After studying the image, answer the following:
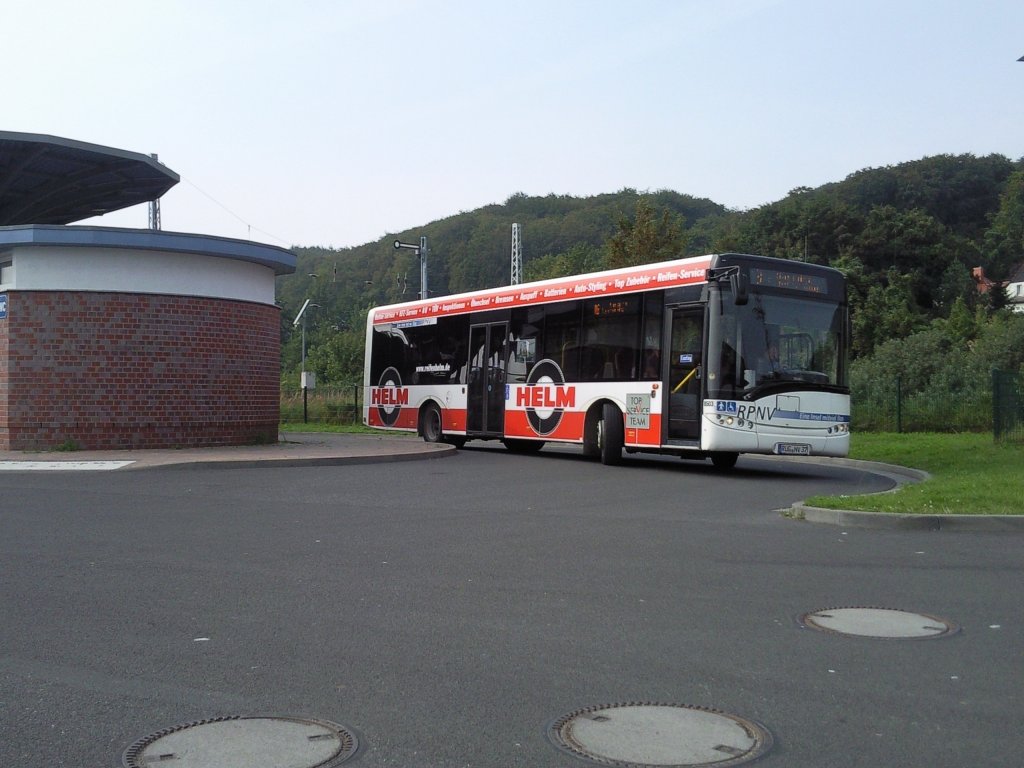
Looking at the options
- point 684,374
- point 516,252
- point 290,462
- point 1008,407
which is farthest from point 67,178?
point 516,252

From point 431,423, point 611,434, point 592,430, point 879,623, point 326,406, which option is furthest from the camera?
point 326,406

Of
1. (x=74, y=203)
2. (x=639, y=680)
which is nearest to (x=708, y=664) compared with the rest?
(x=639, y=680)

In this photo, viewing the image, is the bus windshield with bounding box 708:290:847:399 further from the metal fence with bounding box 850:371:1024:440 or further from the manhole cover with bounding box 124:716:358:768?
the manhole cover with bounding box 124:716:358:768

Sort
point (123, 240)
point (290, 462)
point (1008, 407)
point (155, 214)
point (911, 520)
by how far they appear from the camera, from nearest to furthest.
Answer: point (911, 520) < point (290, 462) < point (123, 240) < point (1008, 407) < point (155, 214)

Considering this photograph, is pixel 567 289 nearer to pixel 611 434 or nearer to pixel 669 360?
pixel 611 434

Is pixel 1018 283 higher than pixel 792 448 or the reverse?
higher

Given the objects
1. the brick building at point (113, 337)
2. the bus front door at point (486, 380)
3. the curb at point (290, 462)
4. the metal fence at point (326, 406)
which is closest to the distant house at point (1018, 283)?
the metal fence at point (326, 406)

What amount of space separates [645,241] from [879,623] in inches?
1293

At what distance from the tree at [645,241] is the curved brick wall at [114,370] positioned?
66.8 ft

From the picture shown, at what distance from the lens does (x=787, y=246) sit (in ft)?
209

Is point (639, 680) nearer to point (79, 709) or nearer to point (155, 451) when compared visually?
point (79, 709)

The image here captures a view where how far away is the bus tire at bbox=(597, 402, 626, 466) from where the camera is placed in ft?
61.1

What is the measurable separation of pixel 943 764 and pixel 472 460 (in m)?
16.3

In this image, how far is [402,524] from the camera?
10.9 m
